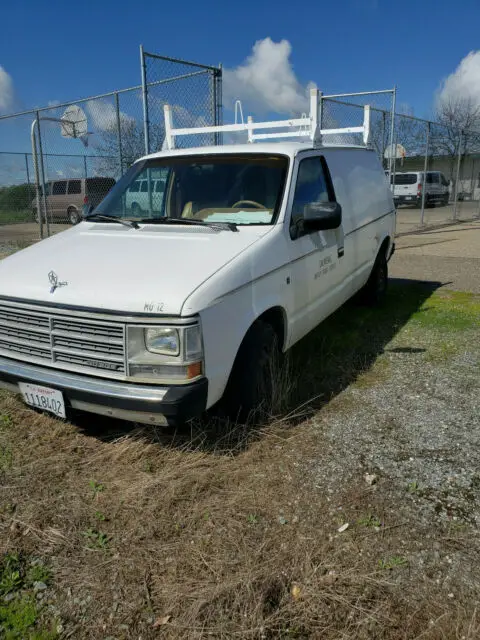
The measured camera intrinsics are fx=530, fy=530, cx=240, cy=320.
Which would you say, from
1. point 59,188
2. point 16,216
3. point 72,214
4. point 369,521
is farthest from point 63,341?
point 16,216

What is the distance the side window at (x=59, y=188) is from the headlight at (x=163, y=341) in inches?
735

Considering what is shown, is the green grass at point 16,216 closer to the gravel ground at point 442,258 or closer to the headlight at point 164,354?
the gravel ground at point 442,258

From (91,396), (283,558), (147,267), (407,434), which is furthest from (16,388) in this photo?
(407,434)

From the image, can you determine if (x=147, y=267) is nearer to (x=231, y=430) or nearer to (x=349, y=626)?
(x=231, y=430)

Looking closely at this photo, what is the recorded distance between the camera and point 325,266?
15.2 ft

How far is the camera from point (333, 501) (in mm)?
2963

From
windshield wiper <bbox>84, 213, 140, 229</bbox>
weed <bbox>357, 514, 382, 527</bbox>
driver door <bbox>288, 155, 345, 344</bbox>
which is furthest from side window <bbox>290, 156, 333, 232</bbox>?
weed <bbox>357, 514, 382, 527</bbox>

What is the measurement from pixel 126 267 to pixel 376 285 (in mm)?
4383

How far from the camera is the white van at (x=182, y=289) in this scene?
2.95m

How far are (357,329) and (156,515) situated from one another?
382 cm

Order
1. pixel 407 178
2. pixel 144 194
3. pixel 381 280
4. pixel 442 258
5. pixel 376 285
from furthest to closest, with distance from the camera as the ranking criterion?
1. pixel 407 178
2. pixel 442 258
3. pixel 381 280
4. pixel 376 285
5. pixel 144 194

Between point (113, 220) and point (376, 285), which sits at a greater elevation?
point (113, 220)

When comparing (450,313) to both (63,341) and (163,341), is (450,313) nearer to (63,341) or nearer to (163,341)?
(163,341)

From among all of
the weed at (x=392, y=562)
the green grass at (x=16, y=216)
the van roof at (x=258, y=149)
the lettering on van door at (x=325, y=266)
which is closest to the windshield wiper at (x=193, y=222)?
the van roof at (x=258, y=149)
